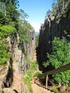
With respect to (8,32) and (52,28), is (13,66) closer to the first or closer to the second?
(8,32)

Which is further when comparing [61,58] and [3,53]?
[61,58]

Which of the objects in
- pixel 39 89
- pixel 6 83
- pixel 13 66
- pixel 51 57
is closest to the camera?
pixel 6 83

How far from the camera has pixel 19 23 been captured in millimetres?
30766

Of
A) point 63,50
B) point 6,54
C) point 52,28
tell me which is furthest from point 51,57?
point 52,28

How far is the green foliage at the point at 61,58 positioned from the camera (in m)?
30.5

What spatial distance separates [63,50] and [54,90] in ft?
15.6

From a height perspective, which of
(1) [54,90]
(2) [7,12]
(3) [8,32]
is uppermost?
(2) [7,12]

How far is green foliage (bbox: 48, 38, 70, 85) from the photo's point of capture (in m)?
30.5

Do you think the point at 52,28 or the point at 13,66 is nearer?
the point at 13,66

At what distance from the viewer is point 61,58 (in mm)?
31844

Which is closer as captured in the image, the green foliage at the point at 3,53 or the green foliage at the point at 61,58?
the green foliage at the point at 3,53

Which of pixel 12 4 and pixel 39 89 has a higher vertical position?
pixel 12 4

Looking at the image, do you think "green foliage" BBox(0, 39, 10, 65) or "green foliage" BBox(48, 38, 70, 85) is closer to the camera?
"green foliage" BBox(0, 39, 10, 65)

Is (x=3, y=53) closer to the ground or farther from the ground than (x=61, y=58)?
farther from the ground
